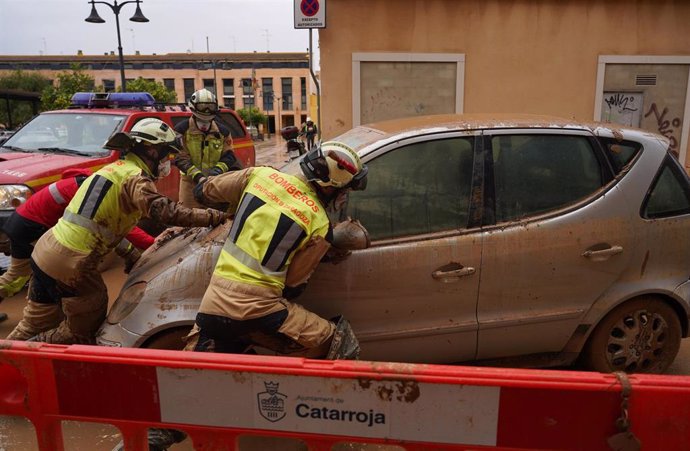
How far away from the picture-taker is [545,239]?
292 cm

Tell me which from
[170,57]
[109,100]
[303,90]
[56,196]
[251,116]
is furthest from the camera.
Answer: [303,90]

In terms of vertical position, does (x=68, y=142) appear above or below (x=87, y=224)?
above

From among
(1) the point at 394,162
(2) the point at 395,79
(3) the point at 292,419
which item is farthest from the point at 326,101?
(3) the point at 292,419

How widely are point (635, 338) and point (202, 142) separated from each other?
4.14 meters

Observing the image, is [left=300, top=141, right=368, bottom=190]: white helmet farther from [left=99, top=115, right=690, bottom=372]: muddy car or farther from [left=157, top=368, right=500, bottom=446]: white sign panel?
[left=157, top=368, right=500, bottom=446]: white sign panel

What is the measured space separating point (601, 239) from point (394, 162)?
1.24 metres

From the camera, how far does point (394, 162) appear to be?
296 cm

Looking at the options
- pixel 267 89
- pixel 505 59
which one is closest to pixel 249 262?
pixel 505 59

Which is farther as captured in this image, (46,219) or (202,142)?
(202,142)

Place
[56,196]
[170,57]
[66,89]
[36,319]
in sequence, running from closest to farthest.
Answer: [36,319] < [56,196] < [66,89] < [170,57]

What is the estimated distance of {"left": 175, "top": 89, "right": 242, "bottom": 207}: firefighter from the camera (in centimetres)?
520

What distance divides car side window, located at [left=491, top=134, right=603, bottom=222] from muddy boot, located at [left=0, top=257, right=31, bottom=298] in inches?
135

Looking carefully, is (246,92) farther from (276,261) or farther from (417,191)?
(276,261)

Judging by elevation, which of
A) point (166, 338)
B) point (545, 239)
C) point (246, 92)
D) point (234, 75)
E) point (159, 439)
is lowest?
point (159, 439)
